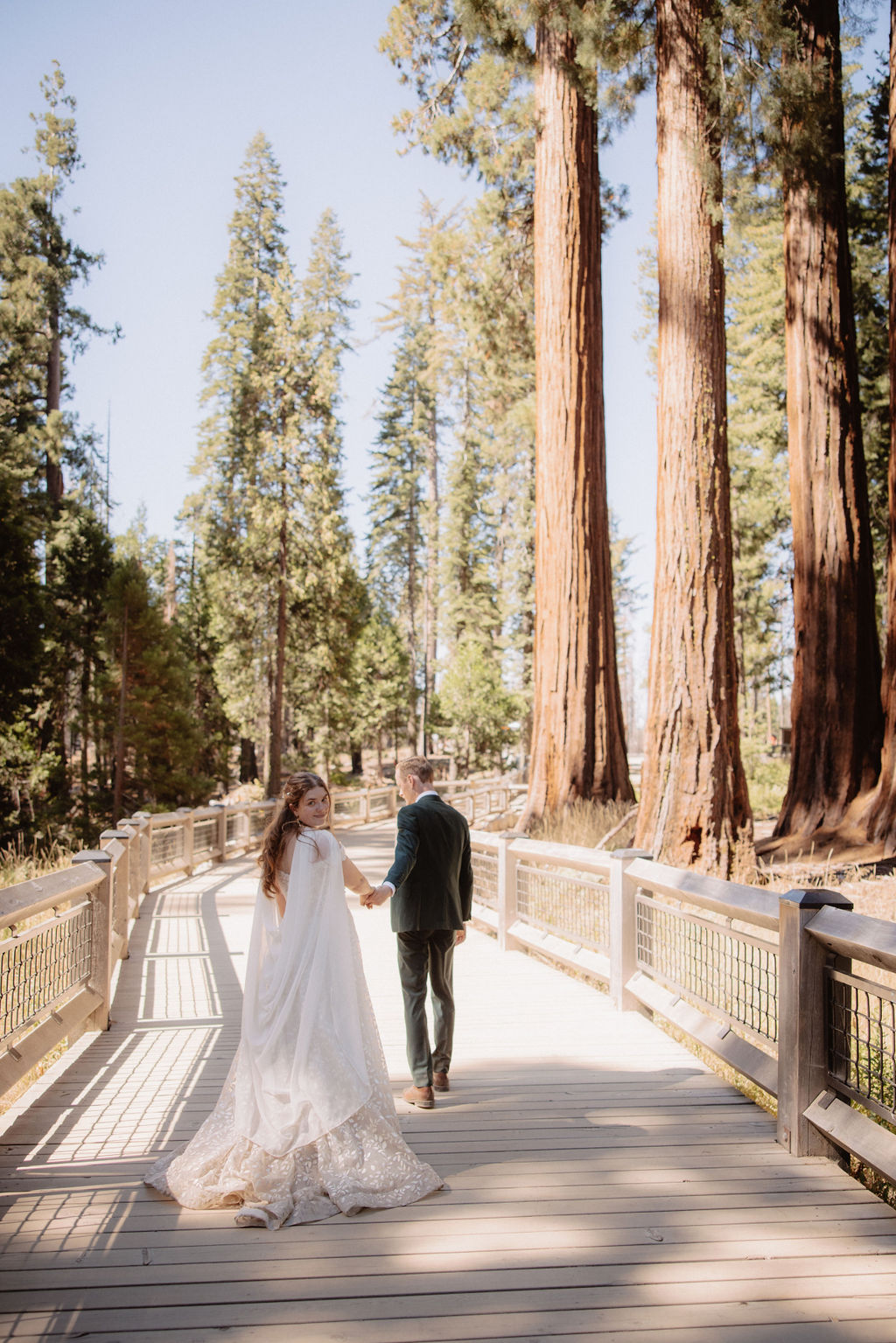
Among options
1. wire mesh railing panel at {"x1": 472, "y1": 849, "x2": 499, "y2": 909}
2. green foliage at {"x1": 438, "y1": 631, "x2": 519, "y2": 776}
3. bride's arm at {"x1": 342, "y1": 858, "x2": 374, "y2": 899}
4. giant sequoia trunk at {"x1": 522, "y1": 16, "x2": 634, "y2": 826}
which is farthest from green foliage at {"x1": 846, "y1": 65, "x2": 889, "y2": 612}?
green foliage at {"x1": 438, "y1": 631, "x2": 519, "y2": 776}

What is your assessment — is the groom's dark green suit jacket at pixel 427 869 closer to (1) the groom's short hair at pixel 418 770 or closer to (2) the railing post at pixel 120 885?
(1) the groom's short hair at pixel 418 770

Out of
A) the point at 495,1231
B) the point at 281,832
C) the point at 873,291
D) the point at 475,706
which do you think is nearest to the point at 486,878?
the point at 281,832

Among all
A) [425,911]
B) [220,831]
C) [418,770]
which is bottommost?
[220,831]

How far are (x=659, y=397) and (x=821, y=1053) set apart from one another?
298 inches

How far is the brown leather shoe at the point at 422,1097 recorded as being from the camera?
16.3 feet

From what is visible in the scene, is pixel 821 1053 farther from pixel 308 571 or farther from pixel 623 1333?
pixel 308 571

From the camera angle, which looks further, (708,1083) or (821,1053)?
(708,1083)

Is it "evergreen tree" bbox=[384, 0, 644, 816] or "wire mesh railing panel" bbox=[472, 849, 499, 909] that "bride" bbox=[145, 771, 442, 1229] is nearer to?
"wire mesh railing panel" bbox=[472, 849, 499, 909]

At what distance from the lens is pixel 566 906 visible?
8758 millimetres

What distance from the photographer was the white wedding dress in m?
3.69

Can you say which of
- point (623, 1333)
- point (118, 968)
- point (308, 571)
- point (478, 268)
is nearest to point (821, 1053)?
point (623, 1333)

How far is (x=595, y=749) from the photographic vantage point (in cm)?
1312

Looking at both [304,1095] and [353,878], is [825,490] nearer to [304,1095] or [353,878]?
[353,878]

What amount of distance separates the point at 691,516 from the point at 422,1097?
652 centimetres
